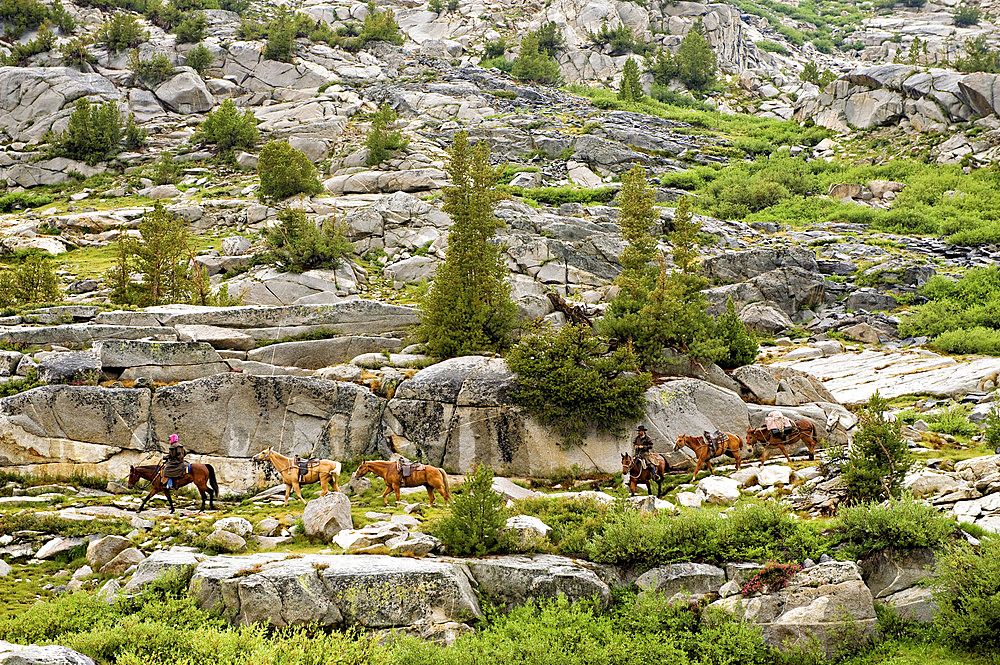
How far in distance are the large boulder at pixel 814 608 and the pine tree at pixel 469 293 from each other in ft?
45.8

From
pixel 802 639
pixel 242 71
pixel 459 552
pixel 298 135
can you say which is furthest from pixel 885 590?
pixel 242 71

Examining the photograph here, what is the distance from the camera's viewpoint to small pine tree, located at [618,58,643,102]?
77.2 m

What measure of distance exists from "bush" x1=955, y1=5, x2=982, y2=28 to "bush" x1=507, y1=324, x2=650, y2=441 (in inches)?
4694

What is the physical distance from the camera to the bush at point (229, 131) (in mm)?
58781

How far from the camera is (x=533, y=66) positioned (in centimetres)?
8138

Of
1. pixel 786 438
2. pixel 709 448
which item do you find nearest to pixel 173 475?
pixel 709 448

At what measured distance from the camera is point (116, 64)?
7212 centimetres

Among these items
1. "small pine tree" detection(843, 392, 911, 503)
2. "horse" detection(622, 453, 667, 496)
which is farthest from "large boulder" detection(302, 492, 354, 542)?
"small pine tree" detection(843, 392, 911, 503)

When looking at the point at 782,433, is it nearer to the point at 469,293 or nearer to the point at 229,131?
the point at 469,293

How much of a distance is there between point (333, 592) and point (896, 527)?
10041mm

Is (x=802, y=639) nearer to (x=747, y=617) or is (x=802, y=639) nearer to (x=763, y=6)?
(x=747, y=617)

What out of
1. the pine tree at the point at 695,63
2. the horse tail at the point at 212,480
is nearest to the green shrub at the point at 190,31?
the pine tree at the point at 695,63

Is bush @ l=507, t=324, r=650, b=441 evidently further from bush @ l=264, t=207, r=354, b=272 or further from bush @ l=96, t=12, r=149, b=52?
bush @ l=96, t=12, r=149, b=52

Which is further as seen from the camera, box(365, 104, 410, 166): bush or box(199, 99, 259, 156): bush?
box(199, 99, 259, 156): bush
